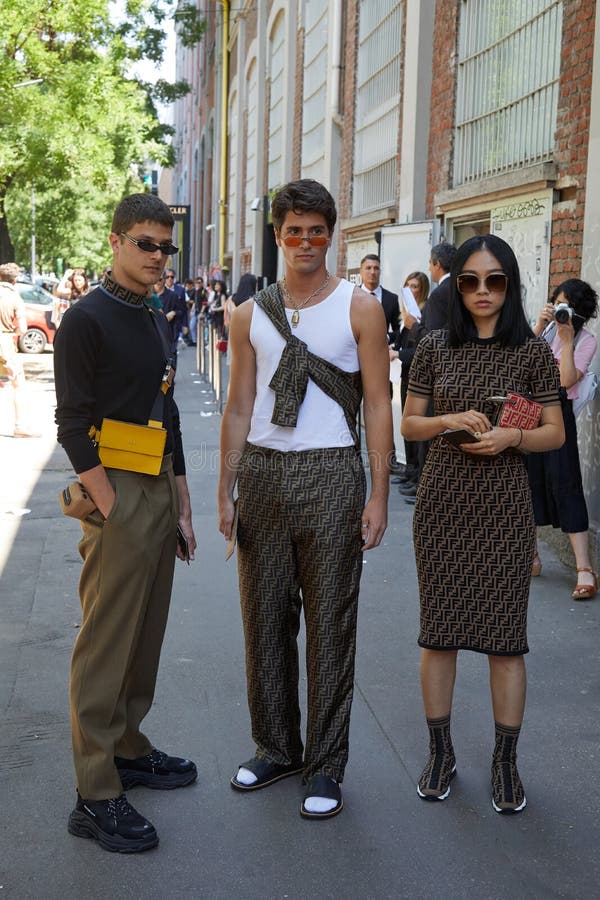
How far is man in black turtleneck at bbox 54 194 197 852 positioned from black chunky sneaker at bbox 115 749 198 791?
1.19 feet

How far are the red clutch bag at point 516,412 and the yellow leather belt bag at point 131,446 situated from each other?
113 cm

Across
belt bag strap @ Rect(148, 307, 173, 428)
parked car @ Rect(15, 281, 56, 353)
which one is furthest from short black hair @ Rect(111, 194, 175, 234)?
parked car @ Rect(15, 281, 56, 353)

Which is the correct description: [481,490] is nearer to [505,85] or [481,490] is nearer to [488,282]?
[488,282]

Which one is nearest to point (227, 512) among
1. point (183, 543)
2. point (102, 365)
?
point (183, 543)

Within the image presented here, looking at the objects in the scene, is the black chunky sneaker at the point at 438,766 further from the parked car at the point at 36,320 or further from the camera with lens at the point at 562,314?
the parked car at the point at 36,320

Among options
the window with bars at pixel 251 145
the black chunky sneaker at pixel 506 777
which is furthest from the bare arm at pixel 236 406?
the window with bars at pixel 251 145

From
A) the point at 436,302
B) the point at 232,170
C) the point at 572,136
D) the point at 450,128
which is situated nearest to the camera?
the point at 436,302

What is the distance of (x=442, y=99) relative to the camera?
39.8ft

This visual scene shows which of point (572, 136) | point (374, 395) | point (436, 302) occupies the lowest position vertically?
point (374, 395)

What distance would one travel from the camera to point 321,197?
375 cm

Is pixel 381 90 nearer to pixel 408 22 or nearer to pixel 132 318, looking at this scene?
pixel 408 22

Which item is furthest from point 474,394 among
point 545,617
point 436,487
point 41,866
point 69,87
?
point 69,87

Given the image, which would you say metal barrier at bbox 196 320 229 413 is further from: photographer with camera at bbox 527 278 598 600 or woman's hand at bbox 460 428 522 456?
woman's hand at bbox 460 428 522 456

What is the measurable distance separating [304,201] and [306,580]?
4.29 feet
